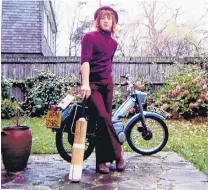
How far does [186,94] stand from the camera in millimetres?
5676

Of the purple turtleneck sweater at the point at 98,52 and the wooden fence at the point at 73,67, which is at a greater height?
the purple turtleneck sweater at the point at 98,52

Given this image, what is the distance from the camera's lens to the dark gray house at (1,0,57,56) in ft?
16.1

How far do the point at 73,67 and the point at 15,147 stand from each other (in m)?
3.57

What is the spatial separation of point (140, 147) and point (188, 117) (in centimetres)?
260

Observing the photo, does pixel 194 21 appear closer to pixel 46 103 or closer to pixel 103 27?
pixel 103 27

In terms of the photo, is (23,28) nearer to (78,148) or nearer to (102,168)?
(102,168)

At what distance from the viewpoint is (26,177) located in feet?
8.11

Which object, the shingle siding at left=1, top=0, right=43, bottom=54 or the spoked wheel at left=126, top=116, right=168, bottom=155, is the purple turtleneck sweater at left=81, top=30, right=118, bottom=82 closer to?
the spoked wheel at left=126, top=116, right=168, bottom=155

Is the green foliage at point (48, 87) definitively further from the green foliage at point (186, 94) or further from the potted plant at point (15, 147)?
the potted plant at point (15, 147)

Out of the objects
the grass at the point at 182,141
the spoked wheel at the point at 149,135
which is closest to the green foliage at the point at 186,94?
the grass at the point at 182,141

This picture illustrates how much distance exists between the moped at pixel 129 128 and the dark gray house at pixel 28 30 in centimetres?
203

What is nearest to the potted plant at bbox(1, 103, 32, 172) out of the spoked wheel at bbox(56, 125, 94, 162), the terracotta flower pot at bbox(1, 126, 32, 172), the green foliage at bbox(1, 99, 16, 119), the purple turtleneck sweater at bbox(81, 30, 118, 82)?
the terracotta flower pot at bbox(1, 126, 32, 172)

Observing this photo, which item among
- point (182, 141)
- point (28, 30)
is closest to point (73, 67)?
point (28, 30)

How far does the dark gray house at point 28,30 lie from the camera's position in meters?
4.89
